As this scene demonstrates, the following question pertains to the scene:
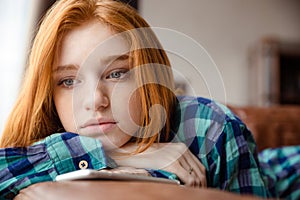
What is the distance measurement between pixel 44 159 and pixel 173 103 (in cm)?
16

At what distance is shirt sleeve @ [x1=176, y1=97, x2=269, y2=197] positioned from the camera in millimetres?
562

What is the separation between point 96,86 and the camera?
1.65ft

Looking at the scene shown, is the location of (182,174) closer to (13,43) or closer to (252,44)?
(13,43)

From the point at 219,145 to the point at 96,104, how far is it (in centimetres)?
16

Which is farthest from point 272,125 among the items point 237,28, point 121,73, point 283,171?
point 237,28

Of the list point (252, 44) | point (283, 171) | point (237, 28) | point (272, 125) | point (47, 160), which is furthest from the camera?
point (252, 44)

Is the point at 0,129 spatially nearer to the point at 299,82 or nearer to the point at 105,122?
the point at 105,122

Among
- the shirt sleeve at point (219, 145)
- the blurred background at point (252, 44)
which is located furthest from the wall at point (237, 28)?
the shirt sleeve at point (219, 145)

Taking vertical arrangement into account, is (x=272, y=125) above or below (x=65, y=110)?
below

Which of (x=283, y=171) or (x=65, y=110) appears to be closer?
(x=65, y=110)

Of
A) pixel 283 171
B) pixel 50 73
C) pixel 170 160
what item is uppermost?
pixel 50 73

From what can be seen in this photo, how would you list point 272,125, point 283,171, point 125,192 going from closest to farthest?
point 125,192 < point 283,171 < point 272,125

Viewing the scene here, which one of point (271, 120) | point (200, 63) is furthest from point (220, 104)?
point (271, 120)

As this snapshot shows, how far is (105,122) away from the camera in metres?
0.51
